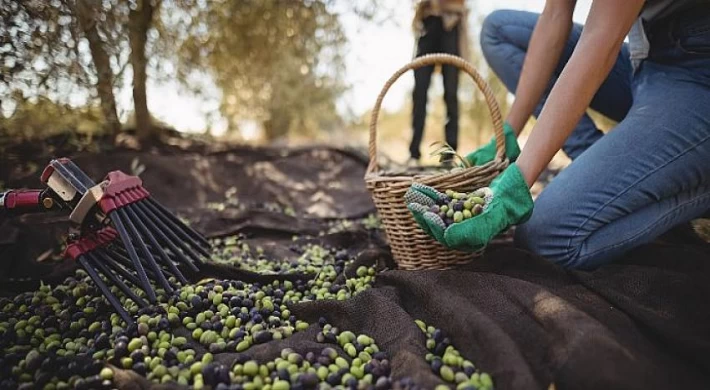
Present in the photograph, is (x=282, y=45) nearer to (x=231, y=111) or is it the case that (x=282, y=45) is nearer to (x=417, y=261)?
(x=231, y=111)

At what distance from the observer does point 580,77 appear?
1416 mm

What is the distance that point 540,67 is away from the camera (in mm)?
1890

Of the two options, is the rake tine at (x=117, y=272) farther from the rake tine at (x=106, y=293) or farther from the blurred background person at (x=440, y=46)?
the blurred background person at (x=440, y=46)

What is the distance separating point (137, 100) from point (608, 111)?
9.49ft

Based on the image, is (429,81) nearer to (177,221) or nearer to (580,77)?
(580,77)

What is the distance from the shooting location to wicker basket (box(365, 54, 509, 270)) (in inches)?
60.9

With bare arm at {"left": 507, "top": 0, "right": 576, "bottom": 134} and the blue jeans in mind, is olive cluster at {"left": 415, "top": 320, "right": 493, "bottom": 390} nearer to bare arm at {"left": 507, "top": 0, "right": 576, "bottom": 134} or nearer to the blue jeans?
the blue jeans

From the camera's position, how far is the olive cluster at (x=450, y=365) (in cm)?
107

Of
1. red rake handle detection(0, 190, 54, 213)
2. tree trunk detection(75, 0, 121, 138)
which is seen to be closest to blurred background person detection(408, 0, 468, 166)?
tree trunk detection(75, 0, 121, 138)

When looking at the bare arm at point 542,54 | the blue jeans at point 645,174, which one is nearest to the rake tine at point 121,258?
the blue jeans at point 645,174

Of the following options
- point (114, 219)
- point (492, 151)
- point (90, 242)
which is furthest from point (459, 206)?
point (90, 242)

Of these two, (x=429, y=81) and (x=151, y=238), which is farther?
(x=429, y=81)

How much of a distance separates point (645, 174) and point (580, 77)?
377 millimetres

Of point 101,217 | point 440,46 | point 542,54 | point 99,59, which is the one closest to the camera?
point 101,217
